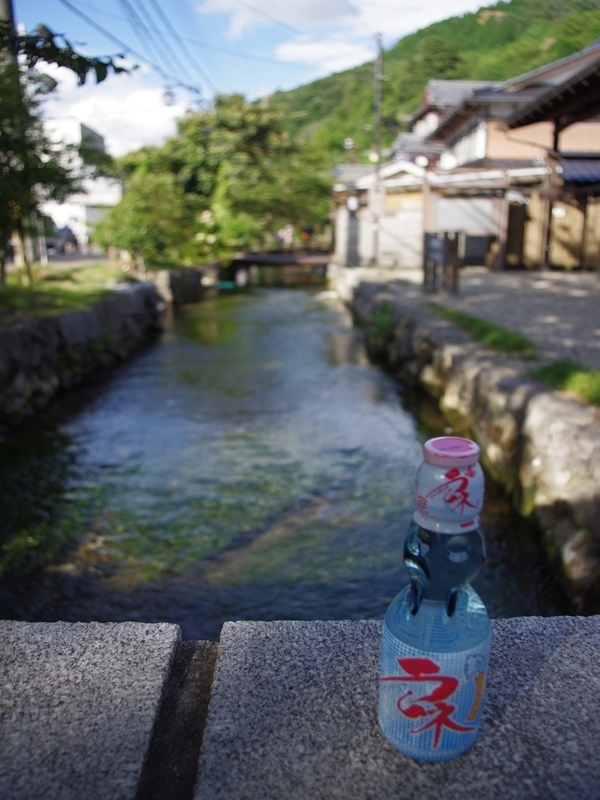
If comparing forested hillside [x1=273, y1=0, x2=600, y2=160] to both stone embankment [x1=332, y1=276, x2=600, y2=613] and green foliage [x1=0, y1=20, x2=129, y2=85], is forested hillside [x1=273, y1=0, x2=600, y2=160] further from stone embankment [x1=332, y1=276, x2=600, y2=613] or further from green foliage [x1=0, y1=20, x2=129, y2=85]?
green foliage [x1=0, y1=20, x2=129, y2=85]

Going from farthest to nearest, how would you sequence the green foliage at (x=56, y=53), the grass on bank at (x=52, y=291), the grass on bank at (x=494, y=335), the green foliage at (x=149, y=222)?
the green foliage at (x=149, y=222), the grass on bank at (x=52, y=291), the grass on bank at (x=494, y=335), the green foliage at (x=56, y=53)

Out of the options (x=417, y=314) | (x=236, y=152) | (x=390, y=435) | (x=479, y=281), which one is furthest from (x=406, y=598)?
(x=236, y=152)

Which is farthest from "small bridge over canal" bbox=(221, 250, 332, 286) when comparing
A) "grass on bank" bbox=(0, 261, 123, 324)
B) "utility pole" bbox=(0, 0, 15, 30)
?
"utility pole" bbox=(0, 0, 15, 30)

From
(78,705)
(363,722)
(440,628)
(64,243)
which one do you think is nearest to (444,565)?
(440,628)

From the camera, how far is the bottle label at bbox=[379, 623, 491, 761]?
1328mm

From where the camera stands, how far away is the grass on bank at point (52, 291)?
8.48 meters

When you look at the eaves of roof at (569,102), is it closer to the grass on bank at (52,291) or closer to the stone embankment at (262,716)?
the grass on bank at (52,291)

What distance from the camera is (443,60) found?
4000 centimetres

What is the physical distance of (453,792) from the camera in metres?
1.28

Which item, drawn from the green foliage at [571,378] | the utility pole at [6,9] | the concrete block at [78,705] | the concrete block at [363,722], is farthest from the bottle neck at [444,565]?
the utility pole at [6,9]

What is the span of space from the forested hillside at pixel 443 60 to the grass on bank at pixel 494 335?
8984 mm

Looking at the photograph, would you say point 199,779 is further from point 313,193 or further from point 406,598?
point 313,193

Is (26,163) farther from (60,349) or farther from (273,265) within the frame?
(273,265)

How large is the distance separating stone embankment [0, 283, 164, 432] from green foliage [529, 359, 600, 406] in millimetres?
5175
